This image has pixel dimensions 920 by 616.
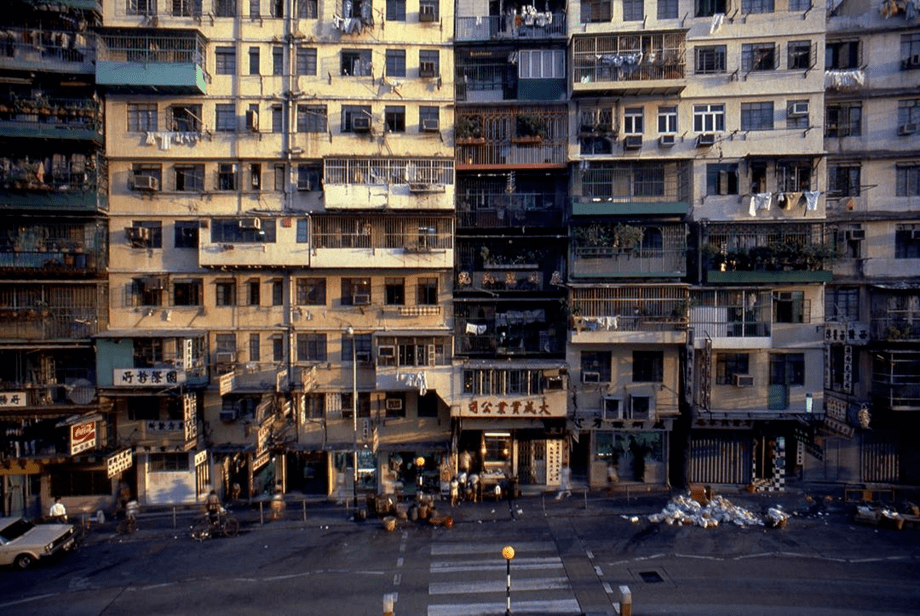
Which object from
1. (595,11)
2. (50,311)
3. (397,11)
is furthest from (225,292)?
(595,11)

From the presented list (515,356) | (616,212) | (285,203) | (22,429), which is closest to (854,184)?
(616,212)

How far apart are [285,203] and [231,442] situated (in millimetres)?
11771

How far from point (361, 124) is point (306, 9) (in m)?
6.21

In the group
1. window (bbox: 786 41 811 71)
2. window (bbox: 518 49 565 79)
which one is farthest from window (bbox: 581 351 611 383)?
window (bbox: 786 41 811 71)

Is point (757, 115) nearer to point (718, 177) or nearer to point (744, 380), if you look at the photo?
point (718, 177)

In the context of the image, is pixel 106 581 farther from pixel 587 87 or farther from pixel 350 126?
pixel 587 87

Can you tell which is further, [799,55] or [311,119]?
[311,119]

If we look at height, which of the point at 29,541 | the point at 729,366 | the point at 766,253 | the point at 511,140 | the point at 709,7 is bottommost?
the point at 29,541

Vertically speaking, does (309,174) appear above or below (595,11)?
below

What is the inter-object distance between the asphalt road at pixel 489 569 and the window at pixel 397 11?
23328 mm

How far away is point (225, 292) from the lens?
26500 mm

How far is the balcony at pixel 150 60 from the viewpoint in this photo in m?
24.7

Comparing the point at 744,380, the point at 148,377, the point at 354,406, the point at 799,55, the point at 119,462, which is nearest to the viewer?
the point at 119,462

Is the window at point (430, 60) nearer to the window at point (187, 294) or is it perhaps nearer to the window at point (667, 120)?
the window at point (667, 120)
